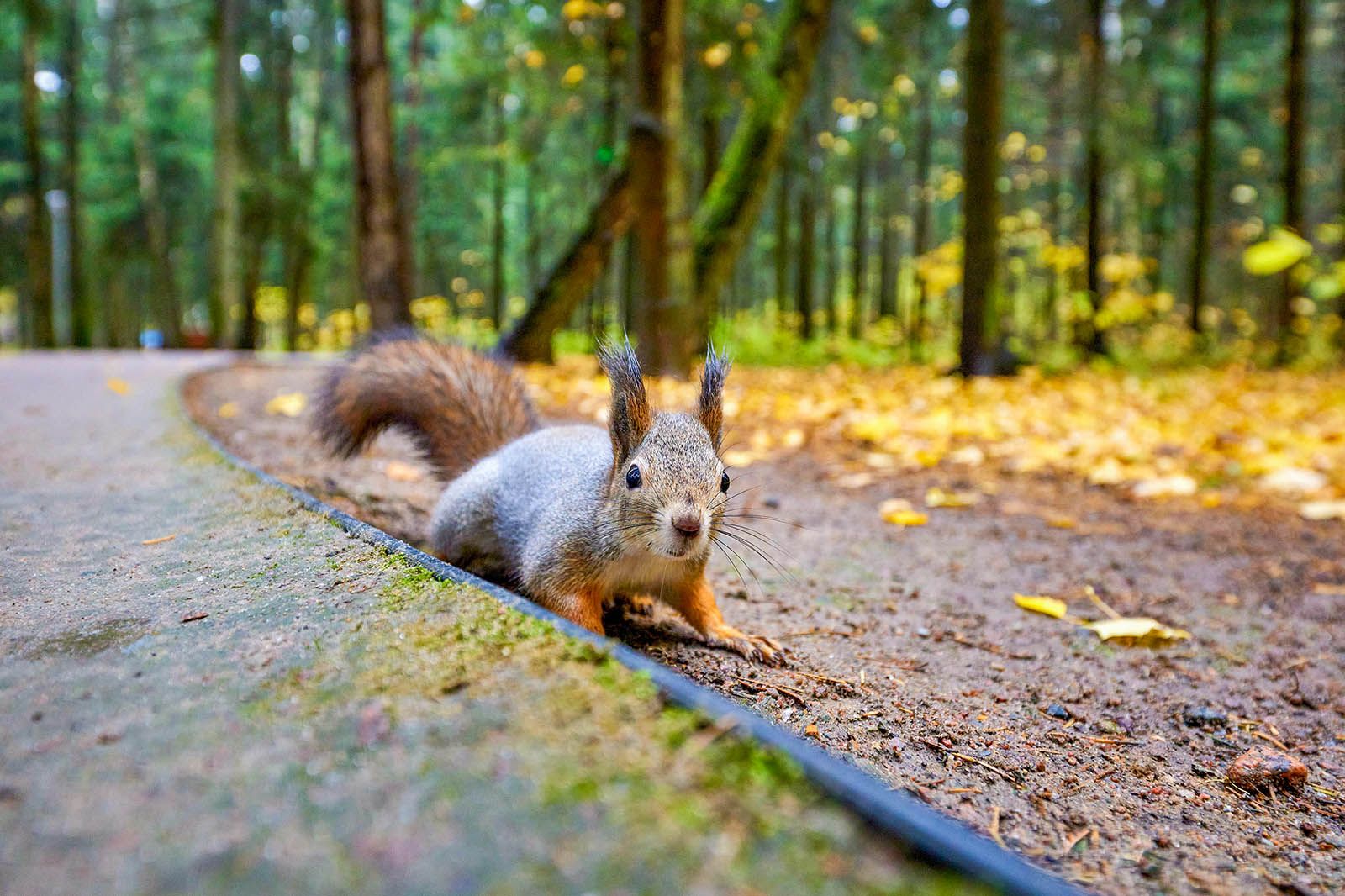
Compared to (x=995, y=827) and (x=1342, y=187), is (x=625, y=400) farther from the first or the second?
(x=1342, y=187)

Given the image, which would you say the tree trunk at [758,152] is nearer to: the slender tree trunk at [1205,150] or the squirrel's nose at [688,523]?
the squirrel's nose at [688,523]

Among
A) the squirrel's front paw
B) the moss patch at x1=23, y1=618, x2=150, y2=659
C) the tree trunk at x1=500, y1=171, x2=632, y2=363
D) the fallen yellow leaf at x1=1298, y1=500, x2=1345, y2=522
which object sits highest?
the tree trunk at x1=500, y1=171, x2=632, y2=363

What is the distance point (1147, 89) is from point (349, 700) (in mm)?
15416

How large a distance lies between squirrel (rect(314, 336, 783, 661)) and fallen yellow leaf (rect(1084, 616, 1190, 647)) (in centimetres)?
115

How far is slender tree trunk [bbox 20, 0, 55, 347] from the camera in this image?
15.0 m

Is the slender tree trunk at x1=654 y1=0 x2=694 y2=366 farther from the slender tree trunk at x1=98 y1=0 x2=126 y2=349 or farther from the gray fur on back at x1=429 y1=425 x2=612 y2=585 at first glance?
the slender tree trunk at x1=98 y1=0 x2=126 y2=349

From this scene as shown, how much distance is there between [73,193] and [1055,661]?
67.0 ft

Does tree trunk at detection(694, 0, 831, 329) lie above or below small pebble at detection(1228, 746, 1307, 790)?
above

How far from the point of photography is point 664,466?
206 cm

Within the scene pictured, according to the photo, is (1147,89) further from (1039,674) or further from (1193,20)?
(1039,674)

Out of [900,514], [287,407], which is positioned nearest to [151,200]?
[287,407]

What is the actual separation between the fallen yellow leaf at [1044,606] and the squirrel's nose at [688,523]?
153 cm

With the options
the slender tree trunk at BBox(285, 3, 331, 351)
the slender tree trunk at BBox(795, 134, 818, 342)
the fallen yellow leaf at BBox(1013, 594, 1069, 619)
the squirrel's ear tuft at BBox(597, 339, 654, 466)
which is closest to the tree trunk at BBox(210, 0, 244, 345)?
the slender tree trunk at BBox(285, 3, 331, 351)

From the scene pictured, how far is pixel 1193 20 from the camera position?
46.3 ft
